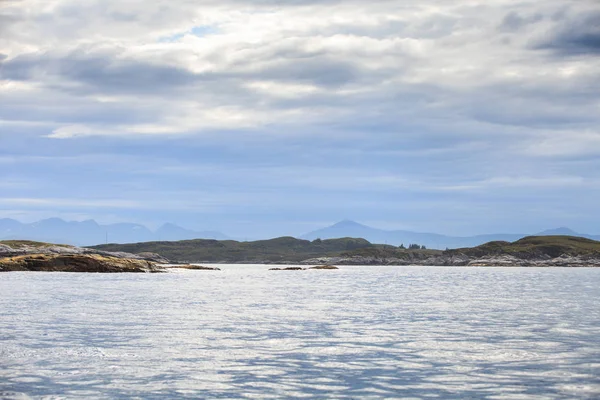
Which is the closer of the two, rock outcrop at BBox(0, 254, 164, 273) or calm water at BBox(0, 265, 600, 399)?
calm water at BBox(0, 265, 600, 399)

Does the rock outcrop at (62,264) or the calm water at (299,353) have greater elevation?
the rock outcrop at (62,264)

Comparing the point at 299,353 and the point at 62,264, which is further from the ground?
the point at 62,264

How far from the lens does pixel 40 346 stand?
34312 mm

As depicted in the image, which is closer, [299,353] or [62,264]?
[299,353]

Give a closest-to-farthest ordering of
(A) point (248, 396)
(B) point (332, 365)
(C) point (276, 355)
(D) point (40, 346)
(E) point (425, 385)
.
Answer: (A) point (248, 396) → (E) point (425, 385) → (B) point (332, 365) → (C) point (276, 355) → (D) point (40, 346)

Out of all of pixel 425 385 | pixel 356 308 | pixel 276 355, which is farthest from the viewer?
pixel 356 308

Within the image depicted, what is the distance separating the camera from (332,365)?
29.1 m

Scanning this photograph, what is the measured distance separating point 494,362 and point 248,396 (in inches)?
482

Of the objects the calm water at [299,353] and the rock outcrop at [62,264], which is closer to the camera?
the calm water at [299,353]

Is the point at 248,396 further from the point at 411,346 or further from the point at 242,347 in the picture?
the point at 411,346

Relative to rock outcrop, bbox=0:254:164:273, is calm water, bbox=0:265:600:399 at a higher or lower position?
lower

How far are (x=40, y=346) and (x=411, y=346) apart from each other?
18.8 meters

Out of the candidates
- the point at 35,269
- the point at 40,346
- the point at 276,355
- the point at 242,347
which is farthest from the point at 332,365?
the point at 35,269

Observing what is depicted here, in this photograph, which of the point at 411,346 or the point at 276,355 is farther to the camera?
the point at 411,346
